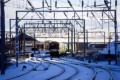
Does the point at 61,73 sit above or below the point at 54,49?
above

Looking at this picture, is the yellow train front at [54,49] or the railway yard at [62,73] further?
the yellow train front at [54,49]

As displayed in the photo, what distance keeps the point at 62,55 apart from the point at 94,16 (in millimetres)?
42433

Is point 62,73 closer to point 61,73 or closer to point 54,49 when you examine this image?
point 61,73

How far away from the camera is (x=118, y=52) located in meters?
47.6

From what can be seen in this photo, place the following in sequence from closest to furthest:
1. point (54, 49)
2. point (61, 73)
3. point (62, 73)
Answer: point (61, 73)
point (62, 73)
point (54, 49)

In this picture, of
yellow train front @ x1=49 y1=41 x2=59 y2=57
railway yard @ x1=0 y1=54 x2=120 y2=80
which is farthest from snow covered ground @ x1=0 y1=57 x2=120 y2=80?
yellow train front @ x1=49 y1=41 x2=59 y2=57

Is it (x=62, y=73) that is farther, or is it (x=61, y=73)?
(x=62, y=73)

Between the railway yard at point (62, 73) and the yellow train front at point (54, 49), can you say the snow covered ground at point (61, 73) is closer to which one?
the railway yard at point (62, 73)

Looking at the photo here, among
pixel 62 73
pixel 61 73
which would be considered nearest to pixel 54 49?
pixel 62 73

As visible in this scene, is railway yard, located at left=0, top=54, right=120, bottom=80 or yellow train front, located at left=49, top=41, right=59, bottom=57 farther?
yellow train front, located at left=49, top=41, right=59, bottom=57

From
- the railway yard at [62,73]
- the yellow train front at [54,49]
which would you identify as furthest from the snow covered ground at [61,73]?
the yellow train front at [54,49]

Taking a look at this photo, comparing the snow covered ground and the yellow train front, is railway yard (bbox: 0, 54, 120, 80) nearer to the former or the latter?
the snow covered ground

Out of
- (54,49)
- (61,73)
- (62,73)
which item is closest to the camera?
(61,73)

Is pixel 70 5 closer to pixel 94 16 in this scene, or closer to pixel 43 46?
pixel 94 16
